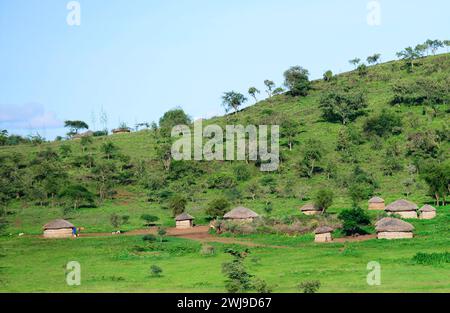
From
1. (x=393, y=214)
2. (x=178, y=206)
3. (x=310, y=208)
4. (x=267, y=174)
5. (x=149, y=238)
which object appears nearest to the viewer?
(x=149, y=238)

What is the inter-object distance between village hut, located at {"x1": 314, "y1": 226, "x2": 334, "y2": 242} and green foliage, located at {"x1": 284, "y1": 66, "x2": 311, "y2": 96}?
7084 centimetres

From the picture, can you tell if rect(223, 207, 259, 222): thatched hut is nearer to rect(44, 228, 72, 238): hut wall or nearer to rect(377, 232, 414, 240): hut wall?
rect(44, 228, 72, 238): hut wall

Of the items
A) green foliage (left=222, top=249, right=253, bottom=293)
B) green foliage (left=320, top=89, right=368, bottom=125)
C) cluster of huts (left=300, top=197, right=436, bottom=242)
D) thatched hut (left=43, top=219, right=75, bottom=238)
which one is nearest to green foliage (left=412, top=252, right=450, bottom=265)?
cluster of huts (left=300, top=197, right=436, bottom=242)

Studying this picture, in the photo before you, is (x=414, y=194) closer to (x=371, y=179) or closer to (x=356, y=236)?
(x=371, y=179)

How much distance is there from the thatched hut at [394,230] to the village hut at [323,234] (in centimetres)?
306

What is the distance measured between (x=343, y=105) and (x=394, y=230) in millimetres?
52165

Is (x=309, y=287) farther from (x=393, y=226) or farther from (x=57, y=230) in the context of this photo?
(x=57, y=230)

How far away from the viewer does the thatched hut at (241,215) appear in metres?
53.2

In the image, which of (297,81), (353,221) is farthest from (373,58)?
(353,221)

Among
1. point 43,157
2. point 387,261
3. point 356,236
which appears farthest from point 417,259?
point 43,157

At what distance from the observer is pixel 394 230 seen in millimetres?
43188

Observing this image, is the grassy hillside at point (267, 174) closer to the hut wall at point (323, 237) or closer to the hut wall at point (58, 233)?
the hut wall at point (58, 233)

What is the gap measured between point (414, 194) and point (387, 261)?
28256 millimetres

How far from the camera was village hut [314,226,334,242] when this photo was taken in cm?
4458
